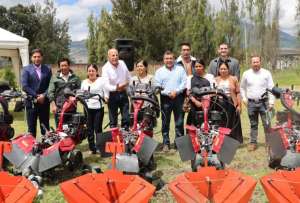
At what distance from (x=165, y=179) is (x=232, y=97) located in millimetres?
2010

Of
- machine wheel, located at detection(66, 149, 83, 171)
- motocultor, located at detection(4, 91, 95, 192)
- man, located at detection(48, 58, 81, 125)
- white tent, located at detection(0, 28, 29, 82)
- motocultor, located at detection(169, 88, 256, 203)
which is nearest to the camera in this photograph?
motocultor, located at detection(169, 88, 256, 203)

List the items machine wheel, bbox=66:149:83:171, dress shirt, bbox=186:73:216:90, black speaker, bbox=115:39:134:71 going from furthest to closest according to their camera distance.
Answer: black speaker, bbox=115:39:134:71, dress shirt, bbox=186:73:216:90, machine wheel, bbox=66:149:83:171

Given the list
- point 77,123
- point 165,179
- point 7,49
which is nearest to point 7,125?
point 77,123

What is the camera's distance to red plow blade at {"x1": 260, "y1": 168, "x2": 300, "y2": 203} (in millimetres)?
4352

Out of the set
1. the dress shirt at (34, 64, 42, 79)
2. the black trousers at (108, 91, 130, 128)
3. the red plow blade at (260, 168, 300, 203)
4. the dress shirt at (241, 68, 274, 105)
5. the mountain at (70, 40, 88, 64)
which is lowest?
the mountain at (70, 40, 88, 64)

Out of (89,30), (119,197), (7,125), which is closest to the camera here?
(119,197)

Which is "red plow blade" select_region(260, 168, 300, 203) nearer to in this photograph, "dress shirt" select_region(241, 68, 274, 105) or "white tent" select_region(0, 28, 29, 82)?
"dress shirt" select_region(241, 68, 274, 105)

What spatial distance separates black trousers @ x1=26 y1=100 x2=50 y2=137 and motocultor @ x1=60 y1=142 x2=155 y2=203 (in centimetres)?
346

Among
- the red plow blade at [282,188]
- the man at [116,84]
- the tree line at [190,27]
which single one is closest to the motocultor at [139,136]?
the man at [116,84]

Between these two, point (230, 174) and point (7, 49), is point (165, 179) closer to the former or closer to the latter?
point (230, 174)

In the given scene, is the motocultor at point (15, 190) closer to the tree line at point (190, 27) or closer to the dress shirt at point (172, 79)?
the dress shirt at point (172, 79)

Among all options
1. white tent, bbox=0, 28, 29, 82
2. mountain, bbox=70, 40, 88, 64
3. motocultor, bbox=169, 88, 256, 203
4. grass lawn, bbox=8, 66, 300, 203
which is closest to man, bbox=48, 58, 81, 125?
grass lawn, bbox=8, 66, 300, 203

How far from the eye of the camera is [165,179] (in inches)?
249

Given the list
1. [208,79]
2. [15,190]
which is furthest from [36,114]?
[15,190]
